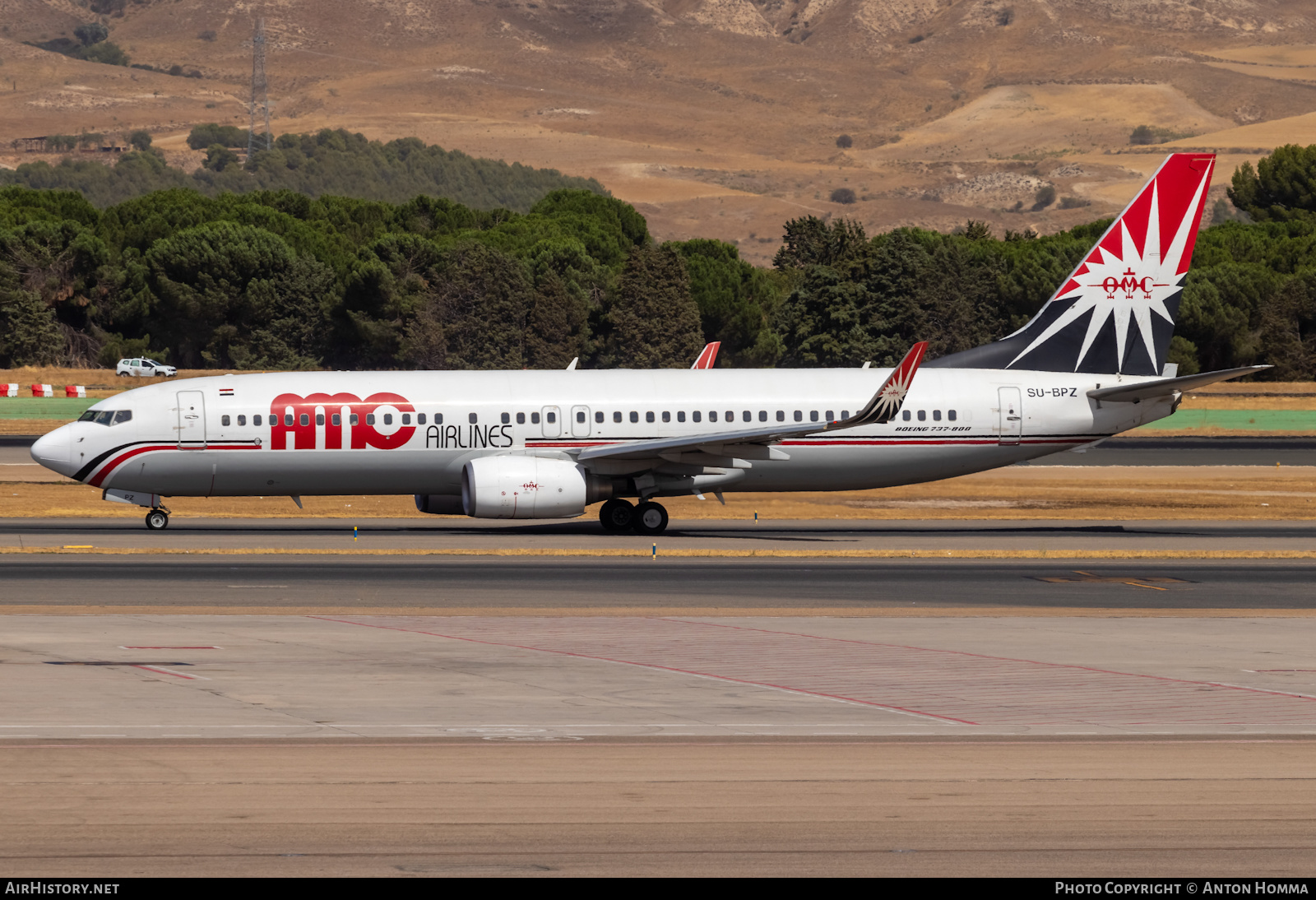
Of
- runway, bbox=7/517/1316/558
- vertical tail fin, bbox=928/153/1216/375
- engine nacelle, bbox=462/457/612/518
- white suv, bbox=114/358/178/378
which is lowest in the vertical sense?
runway, bbox=7/517/1316/558

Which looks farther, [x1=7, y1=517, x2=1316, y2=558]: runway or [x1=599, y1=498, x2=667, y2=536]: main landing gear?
[x1=599, y1=498, x2=667, y2=536]: main landing gear

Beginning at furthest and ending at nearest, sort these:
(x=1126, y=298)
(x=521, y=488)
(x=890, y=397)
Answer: (x=1126, y=298) < (x=521, y=488) < (x=890, y=397)

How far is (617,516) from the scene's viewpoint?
42.0 metres

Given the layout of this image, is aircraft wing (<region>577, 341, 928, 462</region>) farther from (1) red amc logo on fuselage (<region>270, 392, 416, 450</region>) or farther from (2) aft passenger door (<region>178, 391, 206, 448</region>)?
(2) aft passenger door (<region>178, 391, 206, 448</region>)

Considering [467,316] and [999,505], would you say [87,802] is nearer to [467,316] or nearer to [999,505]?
[999,505]

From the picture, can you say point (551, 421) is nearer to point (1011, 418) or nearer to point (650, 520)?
point (650, 520)

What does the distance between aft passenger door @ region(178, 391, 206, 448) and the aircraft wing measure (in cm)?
918

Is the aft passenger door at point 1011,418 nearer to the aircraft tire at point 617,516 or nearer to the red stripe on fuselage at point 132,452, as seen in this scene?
the aircraft tire at point 617,516

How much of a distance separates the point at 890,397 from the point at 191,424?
16.8m

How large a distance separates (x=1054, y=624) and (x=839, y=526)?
18837 mm

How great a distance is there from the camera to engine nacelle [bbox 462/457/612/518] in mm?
39156

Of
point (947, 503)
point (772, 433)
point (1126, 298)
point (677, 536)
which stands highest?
point (1126, 298)

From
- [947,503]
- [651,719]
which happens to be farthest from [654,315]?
[651,719]

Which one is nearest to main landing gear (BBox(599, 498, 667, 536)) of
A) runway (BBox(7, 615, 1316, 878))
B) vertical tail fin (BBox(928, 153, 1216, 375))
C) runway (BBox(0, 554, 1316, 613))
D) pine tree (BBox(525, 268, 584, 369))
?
runway (BBox(0, 554, 1316, 613))
